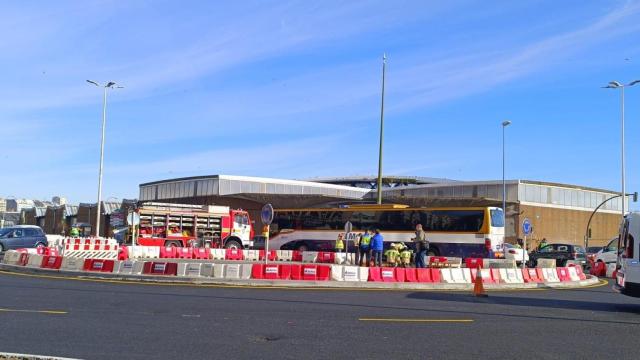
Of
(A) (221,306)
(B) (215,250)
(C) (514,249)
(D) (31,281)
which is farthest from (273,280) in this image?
(C) (514,249)

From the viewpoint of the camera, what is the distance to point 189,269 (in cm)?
2016

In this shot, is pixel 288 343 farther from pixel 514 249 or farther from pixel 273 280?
pixel 514 249

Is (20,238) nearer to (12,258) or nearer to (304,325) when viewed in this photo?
(12,258)

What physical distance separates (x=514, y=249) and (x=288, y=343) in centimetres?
2805

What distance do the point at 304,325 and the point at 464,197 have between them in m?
69.0

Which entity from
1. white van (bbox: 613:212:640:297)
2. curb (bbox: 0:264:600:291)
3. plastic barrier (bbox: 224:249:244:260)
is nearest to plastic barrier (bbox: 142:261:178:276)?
curb (bbox: 0:264:600:291)

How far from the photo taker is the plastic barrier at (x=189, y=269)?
2009 cm

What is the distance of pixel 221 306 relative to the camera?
13211mm

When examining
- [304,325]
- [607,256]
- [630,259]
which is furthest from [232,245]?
[304,325]

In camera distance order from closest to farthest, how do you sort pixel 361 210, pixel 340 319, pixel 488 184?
1. pixel 340 319
2. pixel 361 210
3. pixel 488 184

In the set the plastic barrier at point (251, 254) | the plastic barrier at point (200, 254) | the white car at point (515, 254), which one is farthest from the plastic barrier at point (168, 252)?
the white car at point (515, 254)

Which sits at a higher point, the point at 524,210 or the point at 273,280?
the point at 524,210

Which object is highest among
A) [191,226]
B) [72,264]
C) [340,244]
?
[191,226]

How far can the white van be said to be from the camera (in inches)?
541
